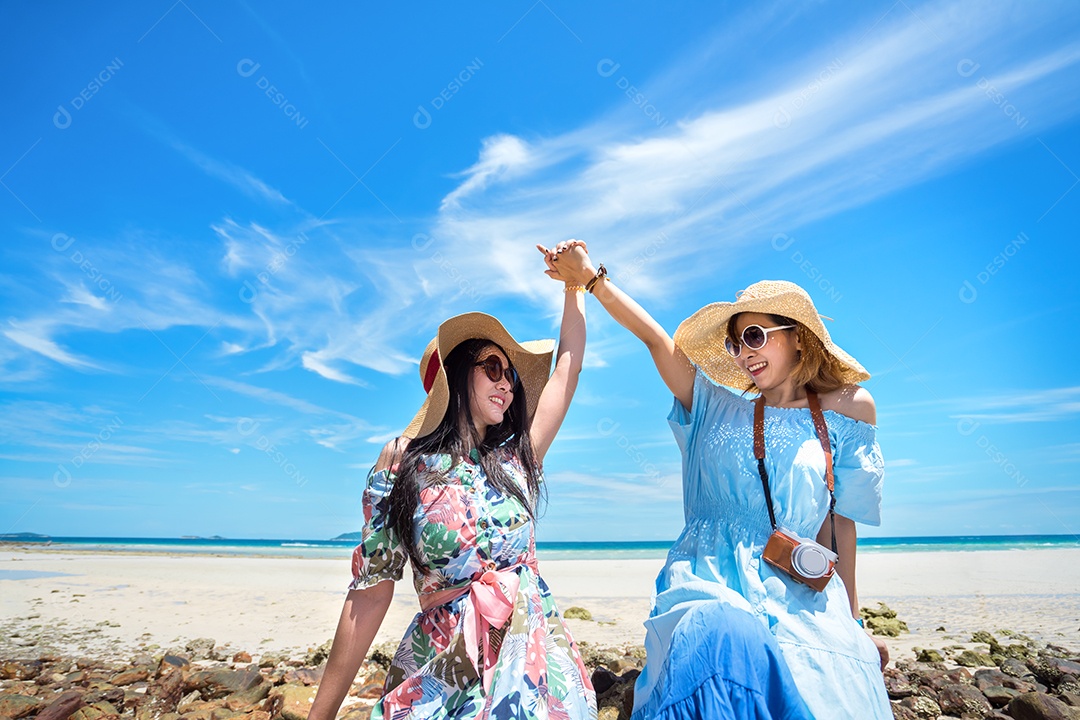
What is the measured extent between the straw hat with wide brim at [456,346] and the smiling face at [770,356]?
91 centimetres

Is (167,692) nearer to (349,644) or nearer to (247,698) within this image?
(247,698)

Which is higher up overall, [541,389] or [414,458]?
[541,389]

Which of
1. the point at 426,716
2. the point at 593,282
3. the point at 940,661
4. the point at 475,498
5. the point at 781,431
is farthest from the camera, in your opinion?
the point at 940,661

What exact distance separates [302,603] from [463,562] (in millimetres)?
10177

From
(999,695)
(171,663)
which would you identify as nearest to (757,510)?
(999,695)

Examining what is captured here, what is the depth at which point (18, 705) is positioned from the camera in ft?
16.7

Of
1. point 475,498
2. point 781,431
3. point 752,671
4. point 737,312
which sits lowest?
point 752,671

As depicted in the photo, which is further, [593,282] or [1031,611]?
[1031,611]

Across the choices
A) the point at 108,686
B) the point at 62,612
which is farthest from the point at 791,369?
the point at 62,612

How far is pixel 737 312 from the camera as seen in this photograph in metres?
3.29

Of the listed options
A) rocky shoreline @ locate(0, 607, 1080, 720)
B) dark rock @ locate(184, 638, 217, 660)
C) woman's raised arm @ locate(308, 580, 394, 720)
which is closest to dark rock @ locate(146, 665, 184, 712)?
rocky shoreline @ locate(0, 607, 1080, 720)

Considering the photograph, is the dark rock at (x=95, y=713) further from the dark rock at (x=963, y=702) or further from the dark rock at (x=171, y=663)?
the dark rock at (x=963, y=702)

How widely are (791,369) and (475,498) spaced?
1602mm

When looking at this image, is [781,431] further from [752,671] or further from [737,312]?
[752,671]
